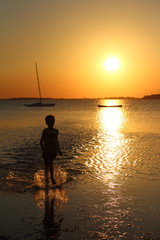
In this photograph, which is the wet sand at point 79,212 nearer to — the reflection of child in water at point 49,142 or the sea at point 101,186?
the sea at point 101,186

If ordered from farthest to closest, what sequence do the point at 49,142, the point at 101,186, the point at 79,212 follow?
1. the point at 101,186
2. the point at 49,142
3. the point at 79,212

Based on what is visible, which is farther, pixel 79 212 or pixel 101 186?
pixel 101 186

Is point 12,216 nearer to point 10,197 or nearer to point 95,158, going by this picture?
point 10,197

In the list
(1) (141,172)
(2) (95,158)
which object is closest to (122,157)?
(2) (95,158)

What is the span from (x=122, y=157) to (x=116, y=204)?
7.09 meters

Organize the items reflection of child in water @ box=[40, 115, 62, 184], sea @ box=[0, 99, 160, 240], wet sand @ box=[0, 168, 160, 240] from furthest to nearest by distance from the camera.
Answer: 1. reflection of child in water @ box=[40, 115, 62, 184]
2. sea @ box=[0, 99, 160, 240]
3. wet sand @ box=[0, 168, 160, 240]

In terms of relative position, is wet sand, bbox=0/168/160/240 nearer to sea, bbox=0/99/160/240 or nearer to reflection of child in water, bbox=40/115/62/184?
sea, bbox=0/99/160/240

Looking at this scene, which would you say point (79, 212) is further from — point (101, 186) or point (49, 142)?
point (49, 142)

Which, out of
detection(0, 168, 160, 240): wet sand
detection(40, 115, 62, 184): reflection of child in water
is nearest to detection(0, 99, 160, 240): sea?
detection(0, 168, 160, 240): wet sand

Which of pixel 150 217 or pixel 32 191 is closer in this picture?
pixel 150 217

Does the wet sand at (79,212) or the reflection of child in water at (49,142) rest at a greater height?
the reflection of child in water at (49,142)

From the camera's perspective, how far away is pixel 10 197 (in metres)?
7.46

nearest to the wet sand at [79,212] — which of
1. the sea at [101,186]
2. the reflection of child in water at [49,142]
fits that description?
the sea at [101,186]

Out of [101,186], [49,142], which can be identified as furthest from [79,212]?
[49,142]
